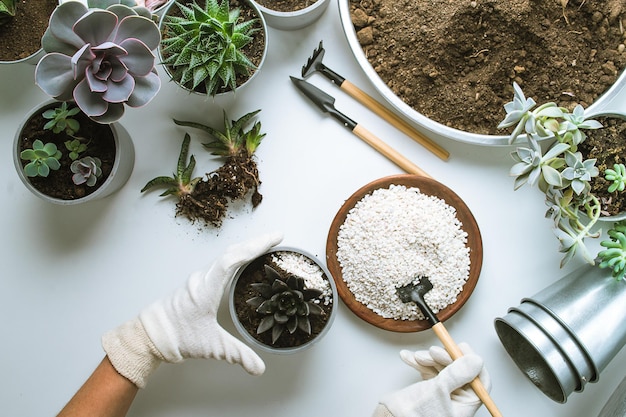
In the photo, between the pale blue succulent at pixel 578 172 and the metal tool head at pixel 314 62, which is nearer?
the pale blue succulent at pixel 578 172

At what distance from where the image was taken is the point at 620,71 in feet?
3.87

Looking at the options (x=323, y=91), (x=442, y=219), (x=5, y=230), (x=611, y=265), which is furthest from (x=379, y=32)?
(x=5, y=230)

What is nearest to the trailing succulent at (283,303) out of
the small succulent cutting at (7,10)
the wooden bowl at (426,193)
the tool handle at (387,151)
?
the wooden bowl at (426,193)

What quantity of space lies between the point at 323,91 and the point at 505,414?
33.9 inches

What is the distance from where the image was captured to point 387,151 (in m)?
1.26

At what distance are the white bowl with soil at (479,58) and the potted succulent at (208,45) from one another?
0.77 feet

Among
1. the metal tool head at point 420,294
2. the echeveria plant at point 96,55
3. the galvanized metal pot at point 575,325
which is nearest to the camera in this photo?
the echeveria plant at point 96,55

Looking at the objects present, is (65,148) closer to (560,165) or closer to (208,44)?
(208,44)

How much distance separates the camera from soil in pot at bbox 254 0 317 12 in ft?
3.99

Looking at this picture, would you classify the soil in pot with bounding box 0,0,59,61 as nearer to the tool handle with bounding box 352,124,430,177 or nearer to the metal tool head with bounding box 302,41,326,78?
the metal tool head with bounding box 302,41,326,78

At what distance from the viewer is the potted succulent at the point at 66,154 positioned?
1121 mm

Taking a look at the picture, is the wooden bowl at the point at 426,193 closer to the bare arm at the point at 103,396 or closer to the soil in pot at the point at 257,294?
the soil in pot at the point at 257,294

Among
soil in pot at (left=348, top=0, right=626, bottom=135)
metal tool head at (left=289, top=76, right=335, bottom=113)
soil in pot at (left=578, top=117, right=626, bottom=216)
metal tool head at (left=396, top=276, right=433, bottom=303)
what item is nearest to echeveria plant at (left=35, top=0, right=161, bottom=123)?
metal tool head at (left=289, top=76, right=335, bottom=113)

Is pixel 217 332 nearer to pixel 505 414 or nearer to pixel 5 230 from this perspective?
pixel 5 230
